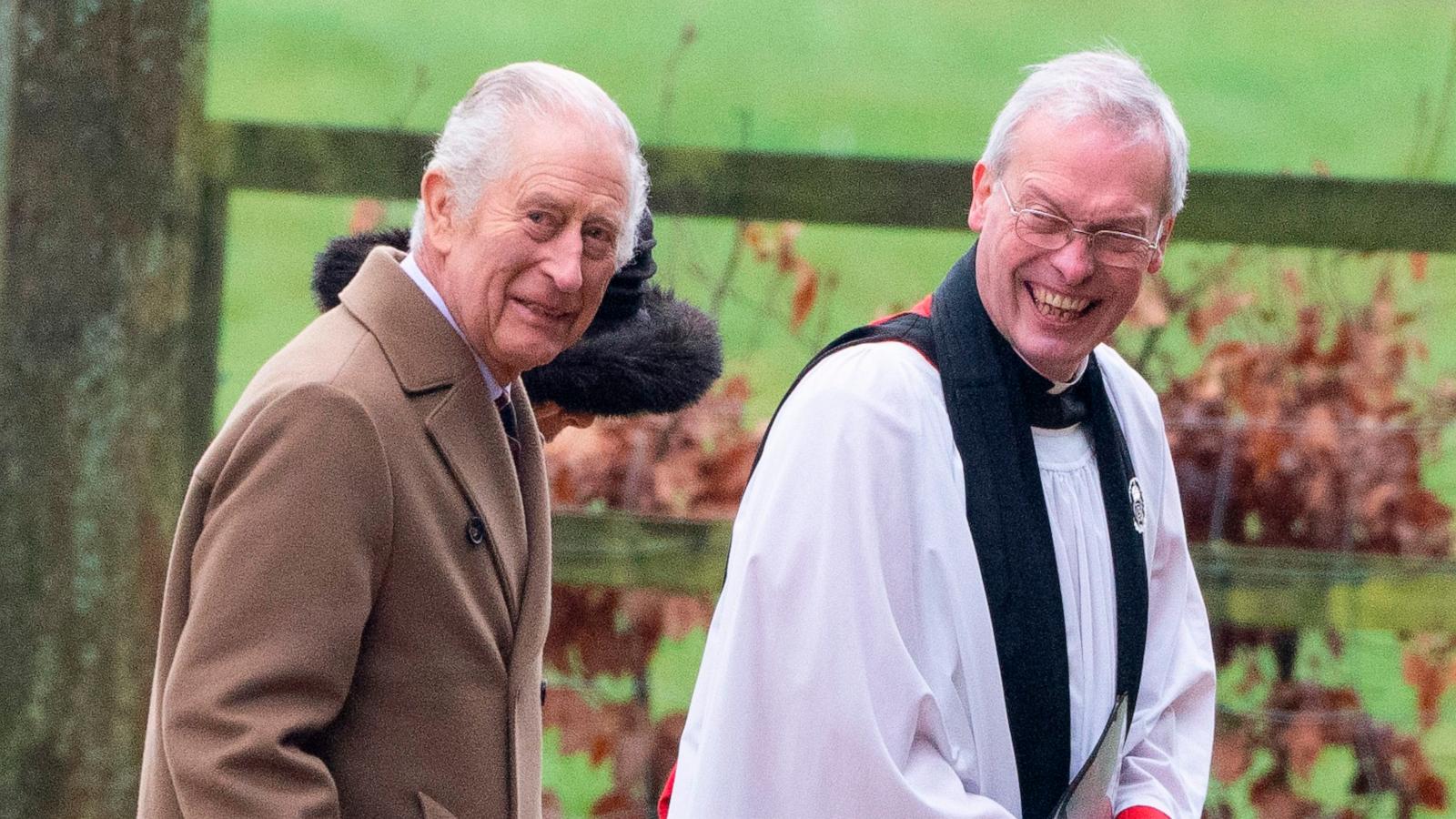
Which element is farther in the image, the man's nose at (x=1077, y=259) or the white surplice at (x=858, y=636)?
the man's nose at (x=1077, y=259)

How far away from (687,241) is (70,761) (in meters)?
2.15

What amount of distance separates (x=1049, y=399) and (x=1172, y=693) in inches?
18.1

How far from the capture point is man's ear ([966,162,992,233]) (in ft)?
8.35

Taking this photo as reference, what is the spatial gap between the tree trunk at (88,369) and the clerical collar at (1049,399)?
185cm

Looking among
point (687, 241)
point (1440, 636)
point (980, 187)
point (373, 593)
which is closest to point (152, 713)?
point (373, 593)

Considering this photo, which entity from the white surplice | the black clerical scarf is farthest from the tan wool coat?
the black clerical scarf

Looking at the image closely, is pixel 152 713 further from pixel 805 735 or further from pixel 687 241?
pixel 687 241

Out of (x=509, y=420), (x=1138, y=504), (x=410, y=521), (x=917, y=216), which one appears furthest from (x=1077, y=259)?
(x=917, y=216)

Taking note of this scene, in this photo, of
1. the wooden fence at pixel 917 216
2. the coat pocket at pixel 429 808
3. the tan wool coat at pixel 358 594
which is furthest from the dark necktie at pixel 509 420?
the wooden fence at pixel 917 216

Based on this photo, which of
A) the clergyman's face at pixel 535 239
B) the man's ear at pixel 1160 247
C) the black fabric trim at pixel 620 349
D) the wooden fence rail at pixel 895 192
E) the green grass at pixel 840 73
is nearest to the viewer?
the clergyman's face at pixel 535 239

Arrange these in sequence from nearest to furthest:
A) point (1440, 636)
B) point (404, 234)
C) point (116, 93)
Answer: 1. point (404, 234)
2. point (116, 93)
3. point (1440, 636)

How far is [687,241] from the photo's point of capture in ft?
16.8

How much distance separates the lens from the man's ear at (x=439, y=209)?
243 centimetres

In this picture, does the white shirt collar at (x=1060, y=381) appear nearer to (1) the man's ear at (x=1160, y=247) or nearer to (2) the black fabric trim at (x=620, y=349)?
(1) the man's ear at (x=1160, y=247)
